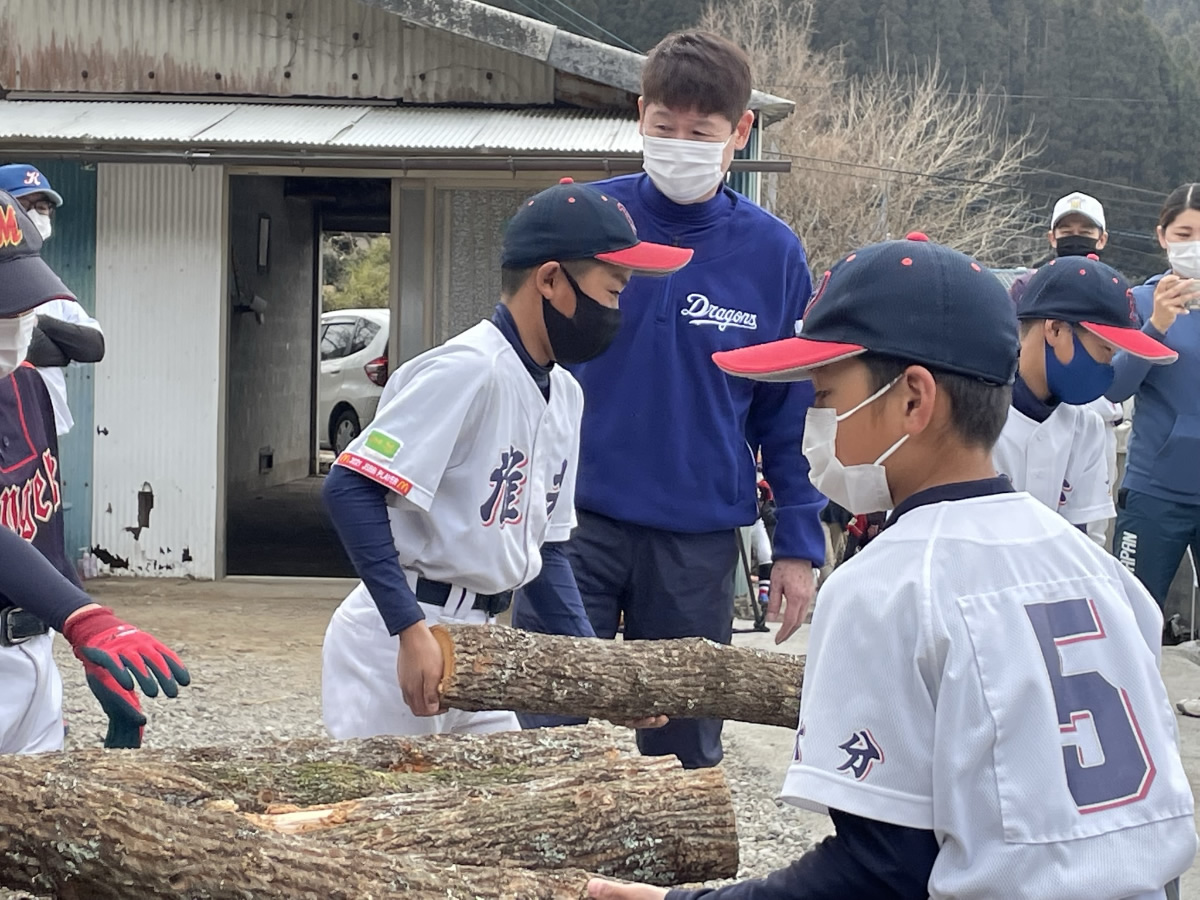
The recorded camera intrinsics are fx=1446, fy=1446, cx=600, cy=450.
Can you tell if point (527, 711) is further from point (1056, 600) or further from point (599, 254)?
point (1056, 600)

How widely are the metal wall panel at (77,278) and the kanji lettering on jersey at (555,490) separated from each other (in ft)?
22.8

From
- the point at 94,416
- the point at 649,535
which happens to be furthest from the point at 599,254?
the point at 94,416

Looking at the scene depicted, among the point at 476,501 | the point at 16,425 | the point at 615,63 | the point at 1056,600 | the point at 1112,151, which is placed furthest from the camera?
the point at 1112,151

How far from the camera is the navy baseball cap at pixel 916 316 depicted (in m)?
1.90

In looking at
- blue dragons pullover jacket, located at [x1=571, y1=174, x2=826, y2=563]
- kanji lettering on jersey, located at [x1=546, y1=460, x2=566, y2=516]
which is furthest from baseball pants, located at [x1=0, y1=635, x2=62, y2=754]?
blue dragons pullover jacket, located at [x1=571, y1=174, x2=826, y2=563]

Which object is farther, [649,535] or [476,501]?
[649,535]

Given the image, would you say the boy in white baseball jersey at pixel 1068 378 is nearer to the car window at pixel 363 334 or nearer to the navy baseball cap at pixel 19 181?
the navy baseball cap at pixel 19 181

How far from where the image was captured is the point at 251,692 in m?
7.21

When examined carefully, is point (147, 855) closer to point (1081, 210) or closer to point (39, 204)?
point (39, 204)

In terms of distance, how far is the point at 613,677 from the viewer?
351 centimetres

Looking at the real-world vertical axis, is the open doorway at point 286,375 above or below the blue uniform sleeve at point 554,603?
below

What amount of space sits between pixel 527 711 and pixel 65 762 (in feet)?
3.38

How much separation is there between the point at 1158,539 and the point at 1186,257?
3.99 feet

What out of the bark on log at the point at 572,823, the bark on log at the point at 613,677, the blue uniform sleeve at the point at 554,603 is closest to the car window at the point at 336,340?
the blue uniform sleeve at the point at 554,603
